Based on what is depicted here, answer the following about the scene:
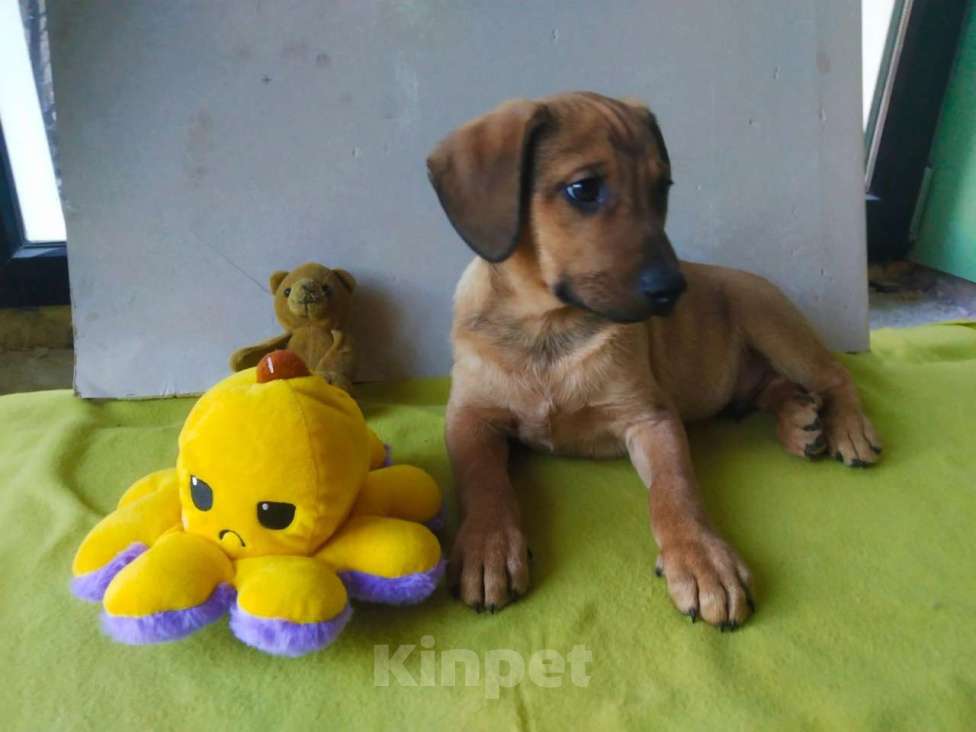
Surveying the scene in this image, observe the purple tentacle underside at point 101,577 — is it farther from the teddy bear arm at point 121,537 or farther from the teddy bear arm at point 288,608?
the teddy bear arm at point 288,608

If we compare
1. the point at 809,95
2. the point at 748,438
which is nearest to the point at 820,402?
the point at 748,438

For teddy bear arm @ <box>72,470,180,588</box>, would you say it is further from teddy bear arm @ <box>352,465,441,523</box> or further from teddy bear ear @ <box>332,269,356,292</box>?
teddy bear ear @ <box>332,269,356,292</box>

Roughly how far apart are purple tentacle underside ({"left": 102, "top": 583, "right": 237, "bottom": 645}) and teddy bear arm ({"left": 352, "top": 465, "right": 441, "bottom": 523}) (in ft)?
1.12

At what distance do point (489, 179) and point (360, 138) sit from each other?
96 centimetres

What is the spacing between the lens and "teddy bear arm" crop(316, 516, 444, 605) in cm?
131

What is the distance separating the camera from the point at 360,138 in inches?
90.9

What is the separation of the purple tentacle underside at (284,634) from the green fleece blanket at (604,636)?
0.37 feet

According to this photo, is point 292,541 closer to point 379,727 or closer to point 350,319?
point 379,727

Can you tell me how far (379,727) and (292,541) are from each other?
33 centimetres

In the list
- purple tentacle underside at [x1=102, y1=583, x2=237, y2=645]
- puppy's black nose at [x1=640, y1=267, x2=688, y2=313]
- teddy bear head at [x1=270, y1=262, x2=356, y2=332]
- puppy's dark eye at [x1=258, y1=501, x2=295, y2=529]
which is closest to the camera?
purple tentacle underside at [x1=102, y1=583, x2=237, y2=645]

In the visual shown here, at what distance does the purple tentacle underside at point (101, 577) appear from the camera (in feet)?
4.30

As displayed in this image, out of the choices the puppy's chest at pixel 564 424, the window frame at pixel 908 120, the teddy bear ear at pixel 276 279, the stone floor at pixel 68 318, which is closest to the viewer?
the puppy's chest at pixel 564 424

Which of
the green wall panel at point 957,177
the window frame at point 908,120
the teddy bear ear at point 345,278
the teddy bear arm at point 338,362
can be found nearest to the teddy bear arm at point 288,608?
the teddy bear arm at point 338,362

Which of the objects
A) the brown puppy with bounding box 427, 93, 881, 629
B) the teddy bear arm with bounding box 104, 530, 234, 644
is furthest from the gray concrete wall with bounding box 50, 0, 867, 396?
the teddy bear arm with bounding box 104, 530, 234, 644
